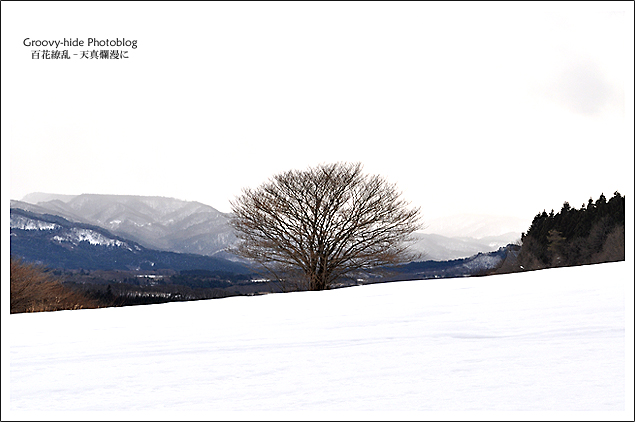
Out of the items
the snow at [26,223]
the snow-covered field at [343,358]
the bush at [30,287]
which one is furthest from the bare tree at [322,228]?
the snow at [26,223]

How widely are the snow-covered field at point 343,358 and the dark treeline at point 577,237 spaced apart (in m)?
48.5

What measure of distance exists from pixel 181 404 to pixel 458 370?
179 centimetres

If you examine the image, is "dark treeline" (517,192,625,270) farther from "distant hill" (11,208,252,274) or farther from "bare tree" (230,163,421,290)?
"distant hill" (11,208,252,274)

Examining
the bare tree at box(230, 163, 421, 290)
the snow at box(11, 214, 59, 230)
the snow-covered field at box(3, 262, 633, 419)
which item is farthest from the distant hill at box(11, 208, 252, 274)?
the snow-covered field at box(3, 262, 633, 419)

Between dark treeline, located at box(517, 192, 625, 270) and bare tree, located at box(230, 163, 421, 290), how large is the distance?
34065 mm

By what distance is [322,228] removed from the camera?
22.5m

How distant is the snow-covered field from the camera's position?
296 cm

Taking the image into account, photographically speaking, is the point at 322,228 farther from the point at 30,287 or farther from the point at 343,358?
the point at 343,358

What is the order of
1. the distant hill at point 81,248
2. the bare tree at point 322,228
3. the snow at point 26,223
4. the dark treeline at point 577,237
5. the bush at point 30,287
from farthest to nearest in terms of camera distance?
the snow at point 26,223 < the distant hill at point 81,248 < the dark treeline at point 577,237 < the bush at point 30,287 < the bare tree at point 322,228

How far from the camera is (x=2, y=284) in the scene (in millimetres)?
5852

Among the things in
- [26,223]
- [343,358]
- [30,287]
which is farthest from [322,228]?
[26,223]

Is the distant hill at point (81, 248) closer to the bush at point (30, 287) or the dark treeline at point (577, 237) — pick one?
the dark treeline at point (577, 237)

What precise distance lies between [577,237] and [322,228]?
46.6 metres

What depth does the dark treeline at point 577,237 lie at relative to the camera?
169 feet
